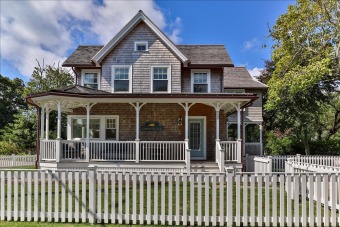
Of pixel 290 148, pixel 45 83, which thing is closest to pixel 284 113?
pixel 290 148

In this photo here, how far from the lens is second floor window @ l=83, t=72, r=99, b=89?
15.8 meters

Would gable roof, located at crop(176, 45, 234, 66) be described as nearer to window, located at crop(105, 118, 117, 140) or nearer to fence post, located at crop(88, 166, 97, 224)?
window, located at crop(105, 118, 117, 140)

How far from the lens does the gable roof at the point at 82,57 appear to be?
1554cm

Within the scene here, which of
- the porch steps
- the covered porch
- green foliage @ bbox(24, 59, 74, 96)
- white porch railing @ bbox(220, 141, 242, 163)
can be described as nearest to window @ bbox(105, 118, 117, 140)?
the covered porch

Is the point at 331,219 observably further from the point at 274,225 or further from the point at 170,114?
the point at 170,114

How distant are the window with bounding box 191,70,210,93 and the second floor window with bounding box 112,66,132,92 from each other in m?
3.95

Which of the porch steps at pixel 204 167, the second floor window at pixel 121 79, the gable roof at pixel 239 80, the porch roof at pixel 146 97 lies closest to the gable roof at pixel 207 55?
the gable roof at pixel 239 80

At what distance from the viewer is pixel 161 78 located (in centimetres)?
1528

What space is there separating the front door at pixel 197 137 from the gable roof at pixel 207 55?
11.6ft

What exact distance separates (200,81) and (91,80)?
6889 mm

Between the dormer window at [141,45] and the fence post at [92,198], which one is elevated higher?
the dormer window at [141,45]

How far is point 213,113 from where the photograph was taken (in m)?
15.0

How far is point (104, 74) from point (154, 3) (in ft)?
23.6

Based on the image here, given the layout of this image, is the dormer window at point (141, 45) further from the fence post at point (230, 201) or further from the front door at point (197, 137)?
the fence post at point (230, 201)
